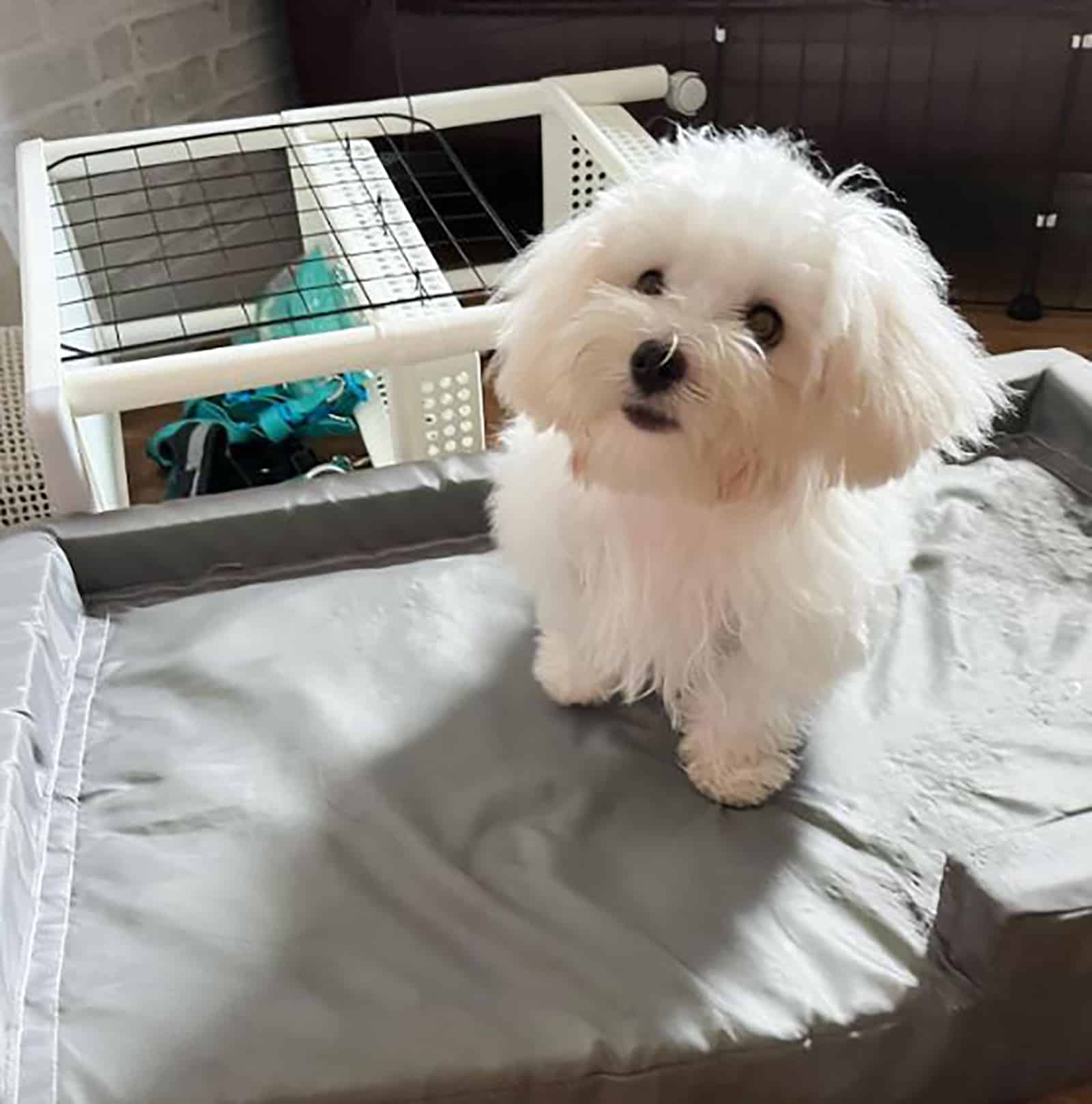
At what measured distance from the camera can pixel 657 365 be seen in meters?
0.99

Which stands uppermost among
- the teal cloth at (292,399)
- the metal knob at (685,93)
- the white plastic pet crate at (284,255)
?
the metal knob at (685,93)

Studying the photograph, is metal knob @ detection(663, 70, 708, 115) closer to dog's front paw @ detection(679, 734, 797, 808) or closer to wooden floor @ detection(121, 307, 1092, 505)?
wooden floor @ detection(121, 307, 1092, 505)

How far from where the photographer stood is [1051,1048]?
1.12 m

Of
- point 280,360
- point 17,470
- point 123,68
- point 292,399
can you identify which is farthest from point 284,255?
point 280,360

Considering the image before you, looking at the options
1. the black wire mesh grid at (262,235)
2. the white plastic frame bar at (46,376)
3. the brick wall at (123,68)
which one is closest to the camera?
the white plastic frame bar at (46,376)

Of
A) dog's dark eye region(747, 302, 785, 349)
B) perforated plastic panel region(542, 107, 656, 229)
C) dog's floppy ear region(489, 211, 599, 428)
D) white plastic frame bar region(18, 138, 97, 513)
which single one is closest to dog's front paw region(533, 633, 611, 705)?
dog's floppy ear region(489, 211, 599, 428)

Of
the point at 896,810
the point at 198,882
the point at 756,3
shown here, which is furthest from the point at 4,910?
the point at 756,3

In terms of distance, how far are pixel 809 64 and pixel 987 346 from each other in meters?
0.59

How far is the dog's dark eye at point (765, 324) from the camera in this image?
1.02m

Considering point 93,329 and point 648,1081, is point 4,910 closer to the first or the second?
point 648,1081

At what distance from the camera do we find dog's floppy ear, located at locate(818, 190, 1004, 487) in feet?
3.26

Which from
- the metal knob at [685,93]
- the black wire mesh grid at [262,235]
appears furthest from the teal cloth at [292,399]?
the metal knob at [685,93]

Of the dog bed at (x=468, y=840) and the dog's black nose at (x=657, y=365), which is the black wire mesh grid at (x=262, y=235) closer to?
the dog bed at (x=468, y=840)

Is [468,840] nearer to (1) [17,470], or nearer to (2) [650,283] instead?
(2) [650,283]
